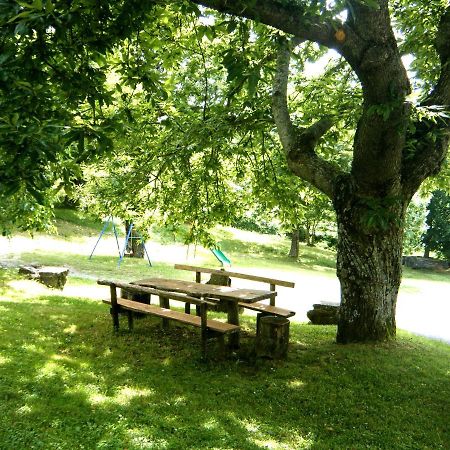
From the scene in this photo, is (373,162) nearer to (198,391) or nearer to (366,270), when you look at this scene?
(366,270)

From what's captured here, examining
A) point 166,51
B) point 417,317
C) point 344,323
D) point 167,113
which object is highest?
point 166,51

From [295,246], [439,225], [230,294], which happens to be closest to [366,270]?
[230,294]

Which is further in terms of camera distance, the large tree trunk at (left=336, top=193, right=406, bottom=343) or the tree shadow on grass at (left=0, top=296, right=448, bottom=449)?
the large tree trunk at (left=336, top=193, right=406, bottom=343)

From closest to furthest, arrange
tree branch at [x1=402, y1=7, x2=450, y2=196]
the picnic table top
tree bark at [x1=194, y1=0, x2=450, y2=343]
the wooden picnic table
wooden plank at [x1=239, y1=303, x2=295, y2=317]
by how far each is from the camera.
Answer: tree bark at [x1=194, y1=0, x2=450, y2=343]
tree branch at [x1=402, y1=7, x2=450, y2=196]
the wooden picnic table
the picnic table top
wooden plank at [x1=239, y1=303, x2=295, y2=317]

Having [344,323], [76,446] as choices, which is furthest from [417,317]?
[76,446]

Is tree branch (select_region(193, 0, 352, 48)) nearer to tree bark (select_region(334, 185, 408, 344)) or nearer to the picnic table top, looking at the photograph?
tree bark (select_region(334, 185, 408, 344))

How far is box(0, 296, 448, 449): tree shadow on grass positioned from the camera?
439 centimetres

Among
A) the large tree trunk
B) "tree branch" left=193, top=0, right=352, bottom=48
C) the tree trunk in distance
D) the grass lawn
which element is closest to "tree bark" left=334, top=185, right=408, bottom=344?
the large tree trunk

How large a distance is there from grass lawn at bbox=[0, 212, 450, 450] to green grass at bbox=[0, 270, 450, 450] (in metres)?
0.01

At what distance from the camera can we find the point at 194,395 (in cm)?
532

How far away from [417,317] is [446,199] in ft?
62.4

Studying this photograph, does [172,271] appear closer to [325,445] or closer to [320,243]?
[325,445]

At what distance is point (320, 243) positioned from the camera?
36031 mm

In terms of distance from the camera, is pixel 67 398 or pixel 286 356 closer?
pixel 67 398
